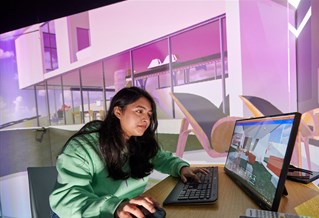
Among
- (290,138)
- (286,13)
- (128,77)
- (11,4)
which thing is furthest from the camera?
(128,77)

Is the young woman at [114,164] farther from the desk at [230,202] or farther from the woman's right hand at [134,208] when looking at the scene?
the desk at [230,202]

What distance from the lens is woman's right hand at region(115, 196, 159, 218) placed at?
2.23 ft

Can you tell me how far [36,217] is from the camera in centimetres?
122

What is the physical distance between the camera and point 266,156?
76 centimetres

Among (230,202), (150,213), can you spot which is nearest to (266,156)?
(230,202)

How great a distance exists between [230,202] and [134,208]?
37cm

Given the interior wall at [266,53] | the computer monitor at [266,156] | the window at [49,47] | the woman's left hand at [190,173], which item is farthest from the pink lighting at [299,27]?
the window at [49,47]

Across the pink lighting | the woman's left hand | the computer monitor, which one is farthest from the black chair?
the pink lighting

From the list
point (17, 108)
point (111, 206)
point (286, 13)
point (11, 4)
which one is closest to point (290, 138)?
point (111, 206)

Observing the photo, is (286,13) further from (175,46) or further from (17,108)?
(17,108)

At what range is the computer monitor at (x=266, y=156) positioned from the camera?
0.65m

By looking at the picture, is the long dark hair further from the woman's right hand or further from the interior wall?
the interior wall

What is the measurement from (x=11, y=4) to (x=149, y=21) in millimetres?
1343

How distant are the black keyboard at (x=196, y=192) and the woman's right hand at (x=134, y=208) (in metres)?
0.16
